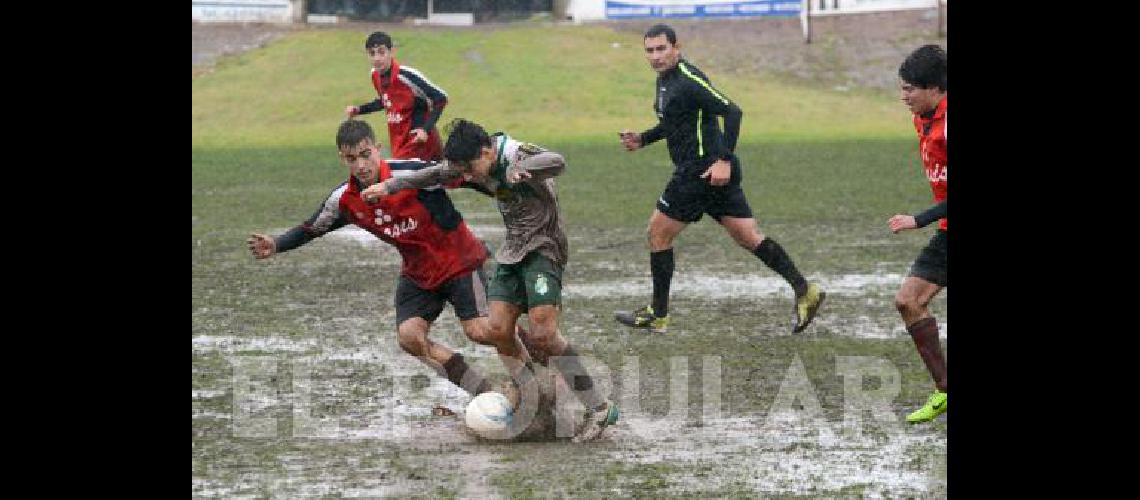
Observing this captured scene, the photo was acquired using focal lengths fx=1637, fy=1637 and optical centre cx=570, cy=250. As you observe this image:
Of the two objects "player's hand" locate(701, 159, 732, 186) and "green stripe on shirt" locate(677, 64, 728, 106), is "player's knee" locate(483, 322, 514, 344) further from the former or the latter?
"green stripe on shirt" locate(677, 64, 728, 106)

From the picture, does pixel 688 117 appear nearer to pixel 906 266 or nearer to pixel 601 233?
pixel 906 266

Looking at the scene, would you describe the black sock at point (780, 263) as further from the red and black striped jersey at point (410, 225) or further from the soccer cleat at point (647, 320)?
the red and black striped jersey at point (410, 225)

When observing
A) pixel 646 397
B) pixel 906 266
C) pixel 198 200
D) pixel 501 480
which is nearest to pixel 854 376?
pixel 646 397

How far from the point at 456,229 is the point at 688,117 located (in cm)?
301

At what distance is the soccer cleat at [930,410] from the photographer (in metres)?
8.34

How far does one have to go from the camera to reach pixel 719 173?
1102 centimetres

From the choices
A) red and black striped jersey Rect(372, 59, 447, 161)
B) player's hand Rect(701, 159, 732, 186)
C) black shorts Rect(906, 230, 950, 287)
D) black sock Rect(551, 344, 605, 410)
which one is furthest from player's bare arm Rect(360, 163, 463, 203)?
red and black striped jersey Rect(372, 59, 447, 161)

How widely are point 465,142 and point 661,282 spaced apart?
3.31 metres

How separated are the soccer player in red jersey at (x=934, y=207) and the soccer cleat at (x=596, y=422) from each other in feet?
5.04

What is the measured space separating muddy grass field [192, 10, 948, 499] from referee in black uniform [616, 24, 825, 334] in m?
0.48

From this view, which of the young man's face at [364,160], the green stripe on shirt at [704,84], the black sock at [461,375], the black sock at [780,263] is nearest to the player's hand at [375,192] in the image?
the young man's face at [364,160]

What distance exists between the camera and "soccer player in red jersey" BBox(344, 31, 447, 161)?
14.8 metres

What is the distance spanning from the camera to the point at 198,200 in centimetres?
1980

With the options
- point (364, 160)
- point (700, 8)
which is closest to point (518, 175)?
point (364, 160)
